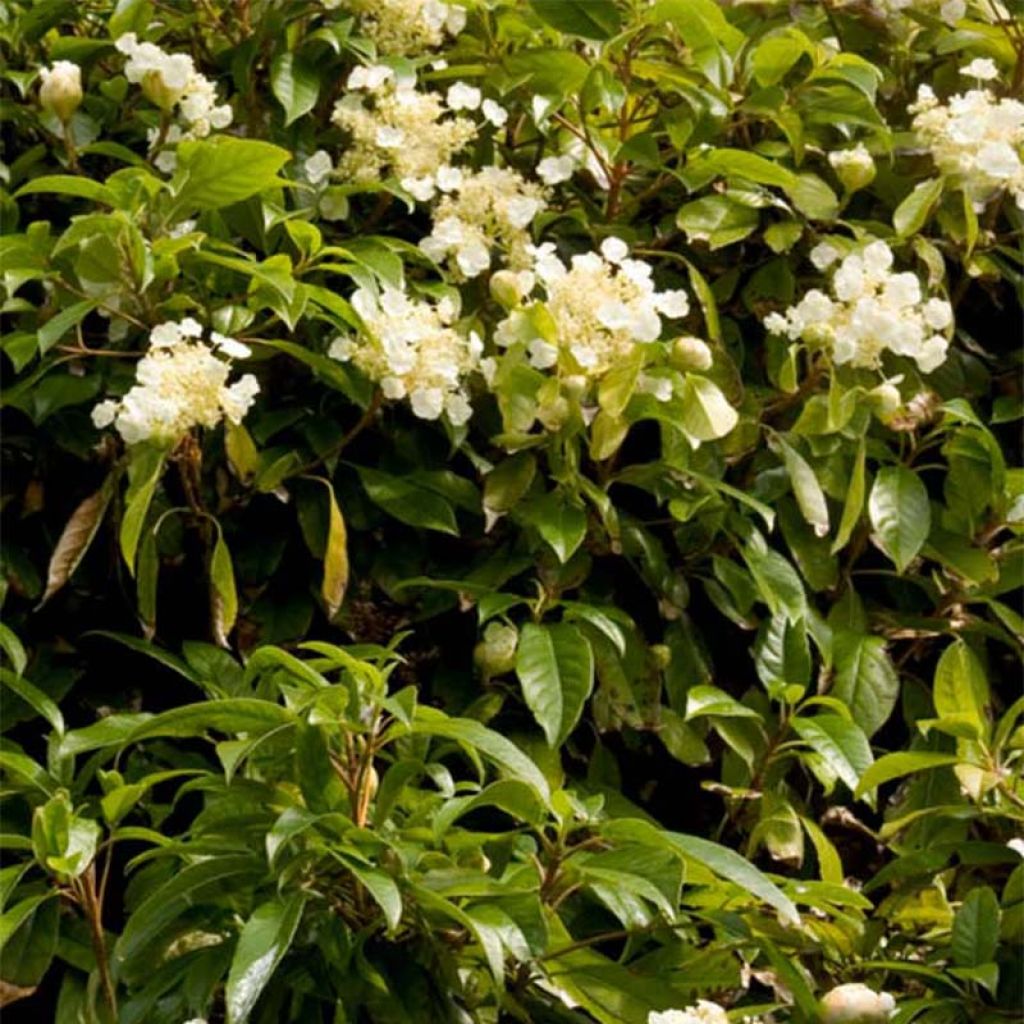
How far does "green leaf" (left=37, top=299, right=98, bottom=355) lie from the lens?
1.82 meters

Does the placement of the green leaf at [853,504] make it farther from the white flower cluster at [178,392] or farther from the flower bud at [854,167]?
the white flower cluster at [178,392]

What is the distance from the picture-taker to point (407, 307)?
1.92m

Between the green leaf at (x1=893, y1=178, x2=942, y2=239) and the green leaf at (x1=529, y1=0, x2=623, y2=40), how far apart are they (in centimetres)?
38

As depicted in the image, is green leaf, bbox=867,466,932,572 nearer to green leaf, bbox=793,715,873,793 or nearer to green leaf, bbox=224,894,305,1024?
green leaf, bbox=793,715,873,793

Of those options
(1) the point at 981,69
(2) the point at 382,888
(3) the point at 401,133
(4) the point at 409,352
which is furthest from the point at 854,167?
(2) the point at 382,888

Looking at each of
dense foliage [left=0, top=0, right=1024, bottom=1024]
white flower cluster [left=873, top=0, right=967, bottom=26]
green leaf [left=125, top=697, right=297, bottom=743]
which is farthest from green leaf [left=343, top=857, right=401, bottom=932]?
white flower cluster [left=873, top=0, right=967, bottom=26]

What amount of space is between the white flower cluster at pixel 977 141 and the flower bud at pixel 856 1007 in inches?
38.1

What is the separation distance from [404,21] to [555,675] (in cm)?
81

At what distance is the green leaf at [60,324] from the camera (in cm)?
182

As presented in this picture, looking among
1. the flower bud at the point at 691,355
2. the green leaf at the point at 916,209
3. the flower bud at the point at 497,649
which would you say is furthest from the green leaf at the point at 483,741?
the green leaf at the point at 916,209

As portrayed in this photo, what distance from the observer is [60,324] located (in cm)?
184

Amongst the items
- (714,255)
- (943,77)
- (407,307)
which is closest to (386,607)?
(407,307)

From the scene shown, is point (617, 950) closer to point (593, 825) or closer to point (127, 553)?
point (593, 825)

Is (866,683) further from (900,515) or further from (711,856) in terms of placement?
(711,856)
